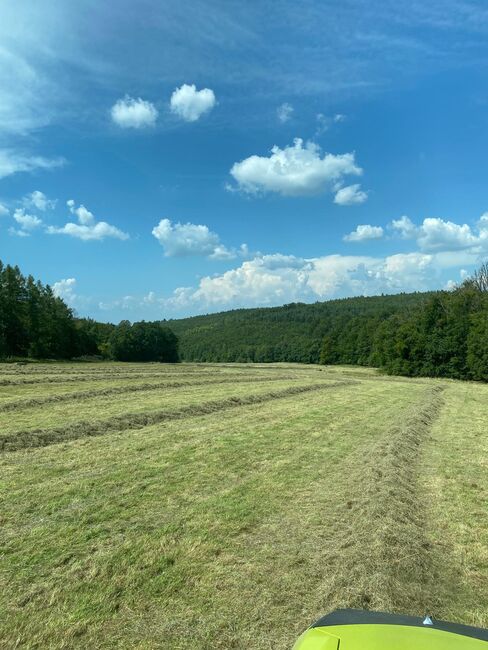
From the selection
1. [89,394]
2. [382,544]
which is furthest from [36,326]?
[382,544]

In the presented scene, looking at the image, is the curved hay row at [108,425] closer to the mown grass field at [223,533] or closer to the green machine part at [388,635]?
the mown grass field at [223,533]

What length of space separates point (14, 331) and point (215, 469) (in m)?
69.7

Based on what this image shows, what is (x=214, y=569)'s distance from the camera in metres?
6.16

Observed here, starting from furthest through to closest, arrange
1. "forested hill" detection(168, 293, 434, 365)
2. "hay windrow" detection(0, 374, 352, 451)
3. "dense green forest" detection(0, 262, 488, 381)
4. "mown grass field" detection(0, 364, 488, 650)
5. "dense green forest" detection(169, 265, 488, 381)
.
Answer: "forested hill" detection(168, 293, 434, 365)
"dense green forest" detection(0, 262, 488, 381)
"dense green forest" detection(169, 265, 488, 381)
"hay windrow" detection(0, 374, 352, 451)
"mown grass field" detection(0, 364, 488, 650)

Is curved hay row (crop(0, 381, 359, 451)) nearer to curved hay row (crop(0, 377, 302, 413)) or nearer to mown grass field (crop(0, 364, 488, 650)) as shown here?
mown grass field (crop(0, 364, 488, 650))

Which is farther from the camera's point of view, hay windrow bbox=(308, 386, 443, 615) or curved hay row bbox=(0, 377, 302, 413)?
curved hay row bbox=(0, 377, 302, 413)

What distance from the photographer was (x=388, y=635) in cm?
279

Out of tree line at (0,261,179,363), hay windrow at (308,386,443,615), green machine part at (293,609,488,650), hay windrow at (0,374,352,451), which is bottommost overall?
hay windrow at (308,386,443,615)

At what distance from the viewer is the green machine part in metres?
2.66

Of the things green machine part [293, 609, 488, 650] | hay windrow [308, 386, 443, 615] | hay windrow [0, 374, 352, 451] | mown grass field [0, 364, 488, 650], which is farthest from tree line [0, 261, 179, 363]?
green machine part [293, 609, 488, 650]

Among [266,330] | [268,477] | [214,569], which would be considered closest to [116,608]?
[214,569]

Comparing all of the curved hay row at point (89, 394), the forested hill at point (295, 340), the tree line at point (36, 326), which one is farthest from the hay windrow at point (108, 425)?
the forested hill at point (295, 340)

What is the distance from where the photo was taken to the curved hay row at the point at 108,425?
13.2 meters

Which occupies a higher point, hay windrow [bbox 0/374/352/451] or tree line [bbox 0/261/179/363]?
tree line [bbox 0/261/179/363]
